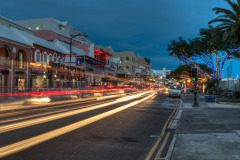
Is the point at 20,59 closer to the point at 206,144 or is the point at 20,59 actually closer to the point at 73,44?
the point at 73,44

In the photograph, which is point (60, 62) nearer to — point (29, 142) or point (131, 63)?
point (29, 142)

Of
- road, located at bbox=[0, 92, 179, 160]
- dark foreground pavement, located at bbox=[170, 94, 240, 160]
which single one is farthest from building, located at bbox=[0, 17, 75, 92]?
dark foreground pavement, located at bbox=[170, 94, 240, 160]

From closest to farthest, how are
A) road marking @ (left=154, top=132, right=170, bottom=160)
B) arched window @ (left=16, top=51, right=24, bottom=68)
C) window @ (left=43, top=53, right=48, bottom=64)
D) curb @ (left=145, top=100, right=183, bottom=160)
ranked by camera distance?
road marking @ (left=154, top=132, right=170, bottom=160) < curb @ (left=145, top=100, right=183, bottom=160) < arched window @ (left=16, top=51, right=24, bottom=68) < window @ (left=43, top=53, right=48, bottom=64)

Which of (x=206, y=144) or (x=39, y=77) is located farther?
(x=39, y=77)

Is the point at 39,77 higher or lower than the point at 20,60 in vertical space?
lower

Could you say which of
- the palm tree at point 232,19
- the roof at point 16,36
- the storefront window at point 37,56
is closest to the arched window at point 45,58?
the roof at point 16,36

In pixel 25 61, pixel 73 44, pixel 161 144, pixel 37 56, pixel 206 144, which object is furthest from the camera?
pixel 73 44

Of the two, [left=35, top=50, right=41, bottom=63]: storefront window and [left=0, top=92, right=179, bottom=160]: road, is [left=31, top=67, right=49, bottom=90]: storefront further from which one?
[left=0, top=92, right=179, bottom=160]: road

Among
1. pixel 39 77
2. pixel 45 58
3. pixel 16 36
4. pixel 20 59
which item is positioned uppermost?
pixel 16 36

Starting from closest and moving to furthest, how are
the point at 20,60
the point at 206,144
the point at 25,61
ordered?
the point at 206,144 < the point at 20,60 < the point at 25,61

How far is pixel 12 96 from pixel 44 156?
25.2m

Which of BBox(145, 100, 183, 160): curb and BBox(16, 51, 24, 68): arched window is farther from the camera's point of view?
BBox(16, 51, 24, 68): arched window

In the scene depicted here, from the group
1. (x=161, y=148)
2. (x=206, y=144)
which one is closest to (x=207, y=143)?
(x=206, y=144)

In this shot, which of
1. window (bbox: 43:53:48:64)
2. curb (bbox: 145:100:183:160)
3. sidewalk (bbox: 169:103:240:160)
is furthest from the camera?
window (bbox: 43:53:48:64)
